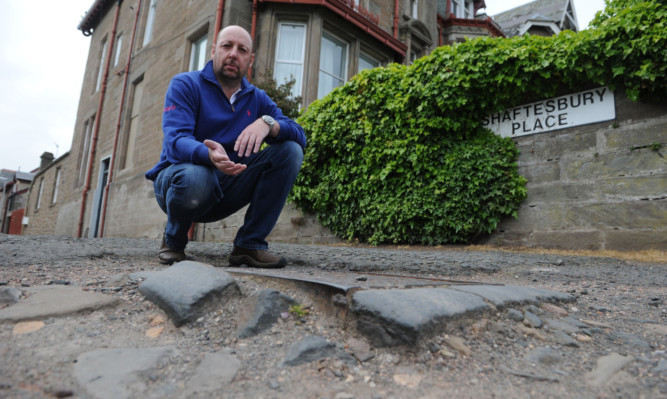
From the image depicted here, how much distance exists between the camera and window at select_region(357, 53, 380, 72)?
1041 cm

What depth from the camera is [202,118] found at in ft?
8.15

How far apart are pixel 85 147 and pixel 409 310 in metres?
17.0

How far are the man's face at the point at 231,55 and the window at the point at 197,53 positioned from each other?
795 cm

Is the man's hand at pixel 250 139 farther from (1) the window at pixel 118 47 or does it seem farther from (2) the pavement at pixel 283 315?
(1) the window at pixel 118 47

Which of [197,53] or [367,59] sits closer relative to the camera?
[197,53]

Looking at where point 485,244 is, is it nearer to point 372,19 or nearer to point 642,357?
point 642,357

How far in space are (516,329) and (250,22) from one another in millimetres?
9255

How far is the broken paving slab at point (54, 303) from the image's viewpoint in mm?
1394

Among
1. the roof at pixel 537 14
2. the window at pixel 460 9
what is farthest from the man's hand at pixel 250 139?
the roof at pixel 537 14

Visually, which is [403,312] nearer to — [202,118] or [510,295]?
[510,295]

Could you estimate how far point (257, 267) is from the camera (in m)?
2.55

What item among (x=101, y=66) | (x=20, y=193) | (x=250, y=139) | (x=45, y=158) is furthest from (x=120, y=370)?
(x=20, y=193)

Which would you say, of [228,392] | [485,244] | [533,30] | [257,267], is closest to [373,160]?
[485,244]

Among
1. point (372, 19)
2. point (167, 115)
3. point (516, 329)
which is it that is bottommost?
point (516, 329)
